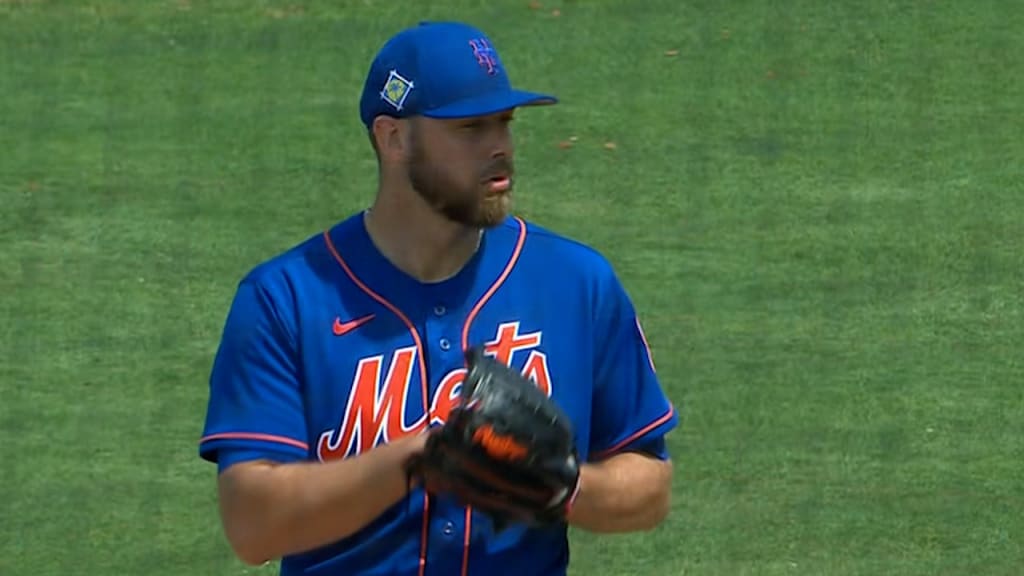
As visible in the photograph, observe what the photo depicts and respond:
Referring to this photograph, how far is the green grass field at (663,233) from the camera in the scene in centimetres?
636

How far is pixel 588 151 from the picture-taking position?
9.20m

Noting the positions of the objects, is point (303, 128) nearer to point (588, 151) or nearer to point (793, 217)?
point (588, 151)

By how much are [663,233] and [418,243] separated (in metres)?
5.13

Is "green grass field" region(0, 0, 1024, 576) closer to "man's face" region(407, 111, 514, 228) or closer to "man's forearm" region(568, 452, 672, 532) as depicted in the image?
"man's forearm" region(568, 452, 672, 532)

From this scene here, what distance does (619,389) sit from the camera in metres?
3.34

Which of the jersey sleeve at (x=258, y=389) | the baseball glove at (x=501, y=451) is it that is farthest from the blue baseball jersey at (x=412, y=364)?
the baseball glove at (x=501, y=451)

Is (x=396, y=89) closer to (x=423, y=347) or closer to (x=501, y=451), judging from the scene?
(x=423, y=347)

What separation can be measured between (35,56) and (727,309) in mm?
4448

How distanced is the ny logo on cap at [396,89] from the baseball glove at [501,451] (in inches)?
17.9

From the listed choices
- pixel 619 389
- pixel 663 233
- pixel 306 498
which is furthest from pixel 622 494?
pixel 663 233

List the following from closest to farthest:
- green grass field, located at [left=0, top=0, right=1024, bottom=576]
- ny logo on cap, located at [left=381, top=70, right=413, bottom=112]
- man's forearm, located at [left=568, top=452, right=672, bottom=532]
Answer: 1. man's forearm, located at [left=568, top=452, right=672, bottom=532]
2. ny logo on cap, located at [left=381, top=70, right=413, bottom=112]
3. green grass field, located at [left=0, top=0, right=1024, bottom=576]

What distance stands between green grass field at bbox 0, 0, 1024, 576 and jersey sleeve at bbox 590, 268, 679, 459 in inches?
108

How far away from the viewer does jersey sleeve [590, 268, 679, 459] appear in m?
3.33

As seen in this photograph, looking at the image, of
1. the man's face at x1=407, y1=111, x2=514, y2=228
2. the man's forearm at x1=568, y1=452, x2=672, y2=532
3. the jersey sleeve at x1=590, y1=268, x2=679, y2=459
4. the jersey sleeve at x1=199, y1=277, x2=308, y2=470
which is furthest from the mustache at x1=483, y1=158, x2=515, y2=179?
the man's forearm at x1=568, y1=452, x2=672, y2=532
